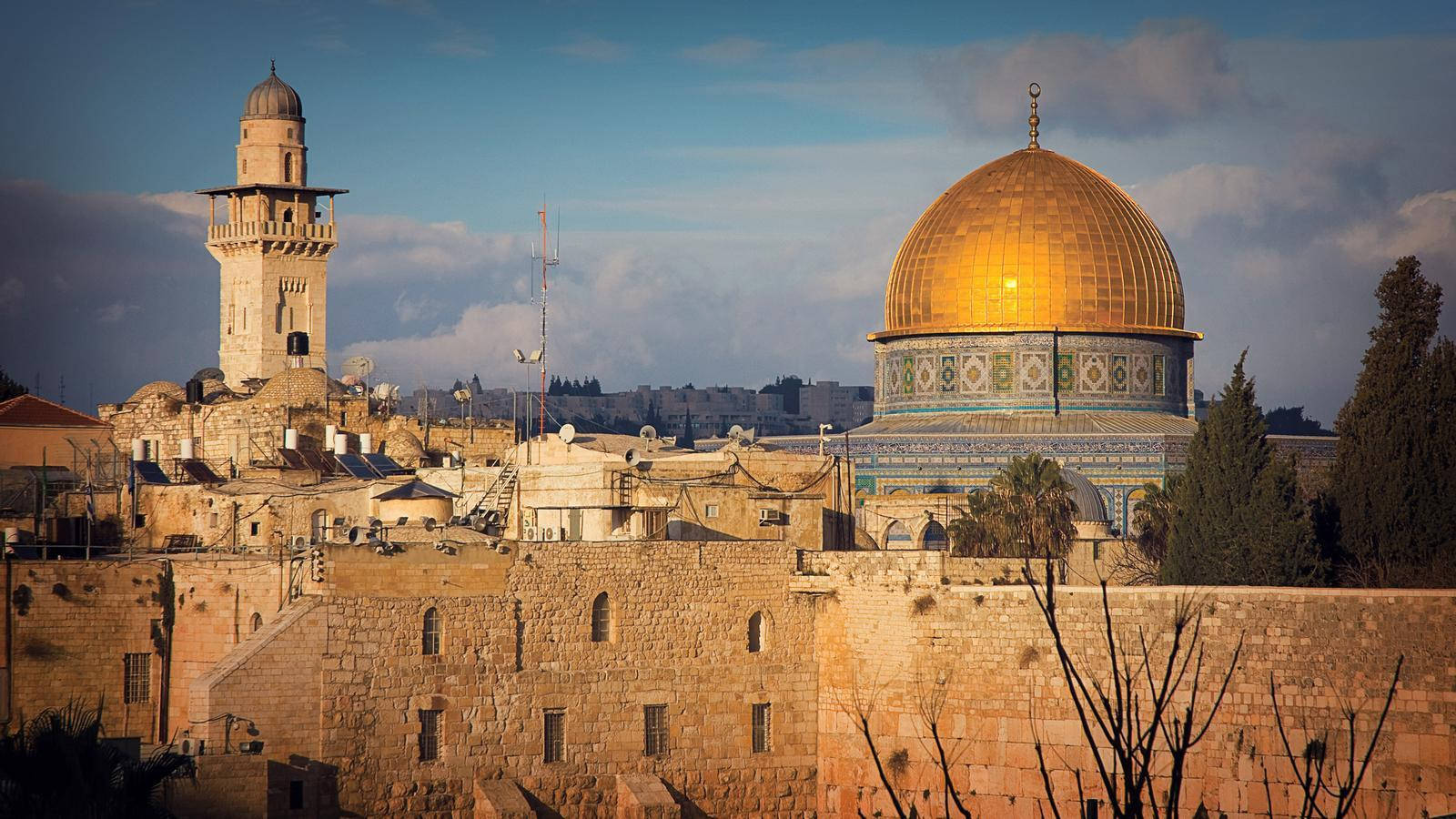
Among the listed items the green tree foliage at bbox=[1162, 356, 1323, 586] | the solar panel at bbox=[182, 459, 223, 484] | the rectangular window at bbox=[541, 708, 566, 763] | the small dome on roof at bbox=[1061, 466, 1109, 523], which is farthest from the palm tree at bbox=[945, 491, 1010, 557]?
the solar panel at bbox=[182, 459, 223, 484]

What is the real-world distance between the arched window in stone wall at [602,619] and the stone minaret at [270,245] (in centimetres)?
2231

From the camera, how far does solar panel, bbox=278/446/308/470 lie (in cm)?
3341

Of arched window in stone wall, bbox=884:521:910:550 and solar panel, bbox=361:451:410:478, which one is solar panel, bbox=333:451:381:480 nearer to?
solar panel, bbox=361:451:410:478

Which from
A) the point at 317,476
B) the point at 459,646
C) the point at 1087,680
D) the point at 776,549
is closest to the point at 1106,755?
the point at 1087,680

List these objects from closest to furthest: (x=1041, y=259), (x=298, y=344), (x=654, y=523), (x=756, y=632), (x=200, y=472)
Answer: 1. (x=756, y=632)
2. (x=654, y=523)
3. (x=200, y=472)
4. (x=1041, y=259)
5. (x=298, y=344)

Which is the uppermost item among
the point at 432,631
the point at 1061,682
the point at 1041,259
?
the point at 1041,259

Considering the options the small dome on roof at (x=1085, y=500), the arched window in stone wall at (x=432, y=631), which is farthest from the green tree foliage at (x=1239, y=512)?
the arched window in stone wall at (x=432, y=631)

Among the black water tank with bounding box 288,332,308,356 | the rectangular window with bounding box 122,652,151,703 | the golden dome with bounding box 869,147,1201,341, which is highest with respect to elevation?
the golden dome with bounding box 869,147,1201,341

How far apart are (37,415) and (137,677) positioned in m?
13.8

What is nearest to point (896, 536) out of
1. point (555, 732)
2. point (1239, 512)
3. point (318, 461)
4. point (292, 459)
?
point (318, 461)

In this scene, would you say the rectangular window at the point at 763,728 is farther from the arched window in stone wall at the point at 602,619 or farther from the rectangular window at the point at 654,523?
the rectangular window at the point at 654,523

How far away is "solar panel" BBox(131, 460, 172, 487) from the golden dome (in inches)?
Result: 603

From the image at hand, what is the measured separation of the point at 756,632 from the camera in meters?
26.1

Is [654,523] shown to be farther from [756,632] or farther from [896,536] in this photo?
[896,536]
